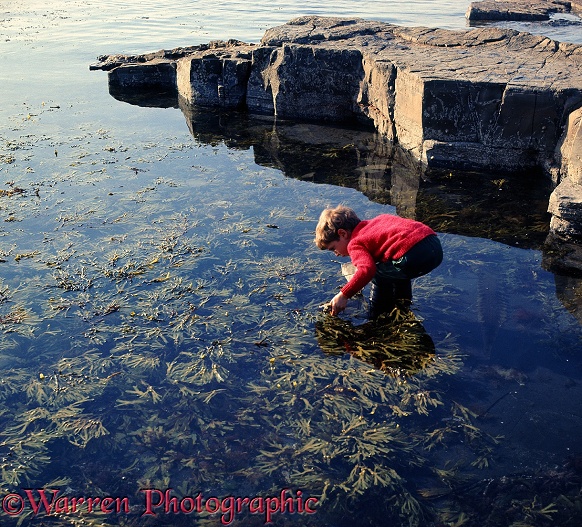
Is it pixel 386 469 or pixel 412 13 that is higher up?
pixel 412 13

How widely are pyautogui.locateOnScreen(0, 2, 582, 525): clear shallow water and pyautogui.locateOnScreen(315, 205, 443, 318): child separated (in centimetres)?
42

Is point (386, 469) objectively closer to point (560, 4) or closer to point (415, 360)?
point (415, 360)

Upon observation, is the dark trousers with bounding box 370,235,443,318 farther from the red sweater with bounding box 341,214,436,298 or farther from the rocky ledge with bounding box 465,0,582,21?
the rocky ledge with bounding box 465,0,582,21

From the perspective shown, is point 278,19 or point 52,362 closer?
point 52,362

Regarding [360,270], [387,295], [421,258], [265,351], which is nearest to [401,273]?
[421,258]

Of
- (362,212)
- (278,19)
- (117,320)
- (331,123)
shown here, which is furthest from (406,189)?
(278,19)

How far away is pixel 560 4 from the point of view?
59.6ft

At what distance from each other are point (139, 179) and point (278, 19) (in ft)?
45.1

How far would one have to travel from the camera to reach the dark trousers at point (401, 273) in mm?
4637

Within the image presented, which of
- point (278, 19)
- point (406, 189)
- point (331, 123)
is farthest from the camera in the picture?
point (278, 19)

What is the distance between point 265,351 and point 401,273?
123 cm

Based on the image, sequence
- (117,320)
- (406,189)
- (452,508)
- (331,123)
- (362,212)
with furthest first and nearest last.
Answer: (331,123) < (406,189) < (362,212) < (117,320) < (452,508)

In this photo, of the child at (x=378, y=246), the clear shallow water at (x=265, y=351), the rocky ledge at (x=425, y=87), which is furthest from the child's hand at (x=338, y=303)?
the rocky ledge at (x=425, y=87)

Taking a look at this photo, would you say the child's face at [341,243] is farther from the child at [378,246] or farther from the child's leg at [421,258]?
the child's leg at [421,258]
